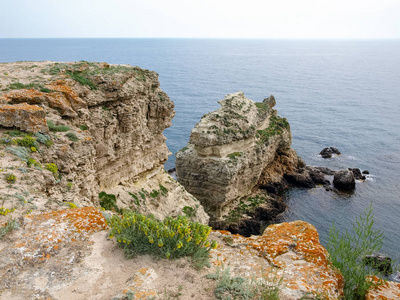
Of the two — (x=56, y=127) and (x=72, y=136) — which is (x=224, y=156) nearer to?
(x=72, y=136)

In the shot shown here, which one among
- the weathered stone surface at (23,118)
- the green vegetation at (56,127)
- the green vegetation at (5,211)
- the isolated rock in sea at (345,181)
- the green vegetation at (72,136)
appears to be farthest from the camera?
the isolated rock in sea at (345,181)

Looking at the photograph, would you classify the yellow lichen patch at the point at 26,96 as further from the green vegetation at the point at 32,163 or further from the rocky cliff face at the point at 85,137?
the green vegetation at the point at 32,163

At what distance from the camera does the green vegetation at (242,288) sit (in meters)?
7.31

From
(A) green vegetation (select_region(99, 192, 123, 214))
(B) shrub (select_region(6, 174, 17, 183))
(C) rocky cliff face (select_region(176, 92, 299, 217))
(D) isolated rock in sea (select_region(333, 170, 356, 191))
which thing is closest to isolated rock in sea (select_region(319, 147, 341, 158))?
(D) isolated rock in sea (select_region(333, 170, 356, 191))

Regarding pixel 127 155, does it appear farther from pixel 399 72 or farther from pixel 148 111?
pixel 399 72

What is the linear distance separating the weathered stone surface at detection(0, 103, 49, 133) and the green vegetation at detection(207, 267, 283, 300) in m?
11.8

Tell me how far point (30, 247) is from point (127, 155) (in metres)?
16.5

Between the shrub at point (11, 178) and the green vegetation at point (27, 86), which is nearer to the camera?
the shrub at point (11, 178)

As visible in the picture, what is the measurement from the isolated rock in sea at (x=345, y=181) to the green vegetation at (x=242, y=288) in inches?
2068

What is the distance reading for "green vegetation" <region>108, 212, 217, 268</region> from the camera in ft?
27.8

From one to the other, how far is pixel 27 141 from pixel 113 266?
875 cm

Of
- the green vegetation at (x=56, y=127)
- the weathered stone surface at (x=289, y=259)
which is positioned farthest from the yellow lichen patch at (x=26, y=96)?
the weathered stone surface at (x=289, y=259)

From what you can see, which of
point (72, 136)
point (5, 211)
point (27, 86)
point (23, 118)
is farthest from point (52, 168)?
point (27, 86)

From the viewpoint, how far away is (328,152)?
69.2 metres
